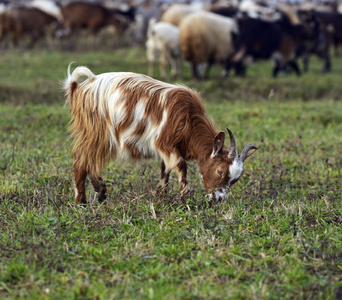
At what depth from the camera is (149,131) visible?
4.77 meters

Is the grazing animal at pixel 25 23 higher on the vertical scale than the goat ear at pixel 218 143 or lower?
lower

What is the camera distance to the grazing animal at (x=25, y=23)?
17.3 metres

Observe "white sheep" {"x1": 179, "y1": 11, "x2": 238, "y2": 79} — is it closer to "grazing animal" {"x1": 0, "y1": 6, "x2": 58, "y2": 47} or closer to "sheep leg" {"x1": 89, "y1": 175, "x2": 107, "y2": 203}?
"grazing animal" {"x1": 0, "y1": 6, "x2": 58, "y2": 47}

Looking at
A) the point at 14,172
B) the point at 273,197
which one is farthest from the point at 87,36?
the point at 273,197

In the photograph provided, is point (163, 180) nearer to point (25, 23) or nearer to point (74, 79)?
point (74, 79)

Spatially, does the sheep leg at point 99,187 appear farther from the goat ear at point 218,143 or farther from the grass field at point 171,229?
the goat ear at point 218,143

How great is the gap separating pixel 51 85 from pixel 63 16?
8.80m

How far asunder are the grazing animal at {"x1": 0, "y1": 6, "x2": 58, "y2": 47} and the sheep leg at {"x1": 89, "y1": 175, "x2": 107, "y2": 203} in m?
13.7

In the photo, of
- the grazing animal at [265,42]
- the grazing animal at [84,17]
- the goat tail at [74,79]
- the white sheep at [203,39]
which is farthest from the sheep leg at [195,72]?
the goat tail at [74,79]

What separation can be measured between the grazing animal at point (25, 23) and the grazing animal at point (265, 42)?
777 cm

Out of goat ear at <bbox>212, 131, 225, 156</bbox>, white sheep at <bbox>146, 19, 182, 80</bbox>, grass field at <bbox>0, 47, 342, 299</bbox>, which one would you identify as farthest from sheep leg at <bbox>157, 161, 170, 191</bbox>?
white sheep at <bbox>146, 19, 182, 80</bbox>

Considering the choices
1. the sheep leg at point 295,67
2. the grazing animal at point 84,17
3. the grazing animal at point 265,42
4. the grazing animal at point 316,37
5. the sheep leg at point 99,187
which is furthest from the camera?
the grazing animal at point 84,17

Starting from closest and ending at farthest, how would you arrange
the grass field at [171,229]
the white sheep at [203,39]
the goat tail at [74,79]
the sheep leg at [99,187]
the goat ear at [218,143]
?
the grass field at [171,229] < the goat ear at [218,143] < the goat tail at [74,79] < the sheep leg at [99,187] < the white sheep at [203,39]

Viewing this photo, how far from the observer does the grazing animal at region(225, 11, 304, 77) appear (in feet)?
46.9
